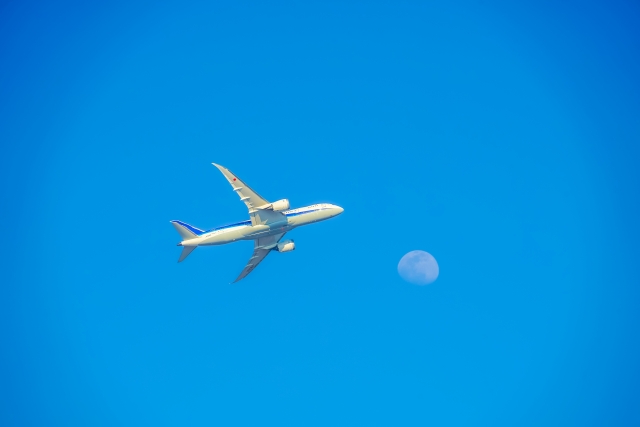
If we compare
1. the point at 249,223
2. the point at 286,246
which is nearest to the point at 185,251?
the point at 249,223

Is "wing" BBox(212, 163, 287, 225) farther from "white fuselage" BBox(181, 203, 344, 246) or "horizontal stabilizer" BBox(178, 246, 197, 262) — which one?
"horizontal stabilizer" BBox(178, 246, 197, 262)

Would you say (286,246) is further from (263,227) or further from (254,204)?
(254,204)

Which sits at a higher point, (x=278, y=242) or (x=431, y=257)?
(x=431, y=257)

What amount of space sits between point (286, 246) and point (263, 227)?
Result: 8726 millimetres

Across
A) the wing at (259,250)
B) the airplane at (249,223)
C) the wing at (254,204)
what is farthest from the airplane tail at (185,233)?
the wing at (259,250)

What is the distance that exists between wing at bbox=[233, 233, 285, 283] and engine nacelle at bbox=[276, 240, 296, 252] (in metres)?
0.75

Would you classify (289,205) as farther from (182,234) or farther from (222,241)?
(182,234)

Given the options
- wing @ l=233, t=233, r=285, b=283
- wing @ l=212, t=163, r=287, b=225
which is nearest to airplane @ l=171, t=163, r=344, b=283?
wing @ l=212, t=163, r=287, b=225

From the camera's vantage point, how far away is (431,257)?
79.3 metres

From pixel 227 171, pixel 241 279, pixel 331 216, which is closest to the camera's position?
pixel 227 171

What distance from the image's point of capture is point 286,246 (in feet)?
229

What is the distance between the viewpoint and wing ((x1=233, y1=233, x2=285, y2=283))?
69.4 metres

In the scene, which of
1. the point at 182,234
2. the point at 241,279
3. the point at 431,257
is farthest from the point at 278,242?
the point at 431,257

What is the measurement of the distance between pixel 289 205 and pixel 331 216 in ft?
23.0
